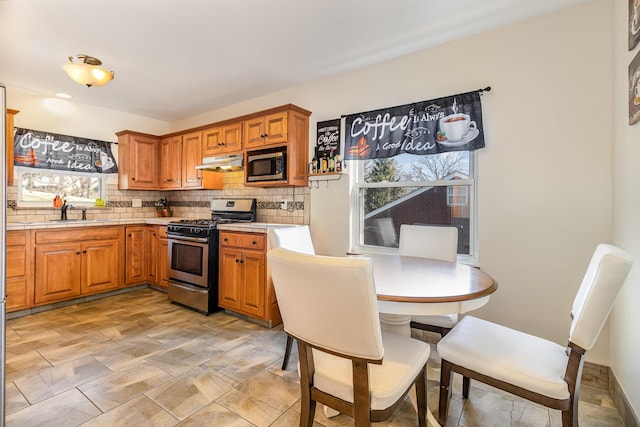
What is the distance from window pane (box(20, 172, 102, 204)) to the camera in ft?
12.1

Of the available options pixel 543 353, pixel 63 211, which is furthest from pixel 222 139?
pixel 543 353

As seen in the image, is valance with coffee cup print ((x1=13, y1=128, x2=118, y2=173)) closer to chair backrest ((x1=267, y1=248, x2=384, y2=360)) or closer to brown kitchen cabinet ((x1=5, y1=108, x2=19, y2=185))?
brown kitchen cabinet ((x1=5, y1=108, x2=19, y2=185))

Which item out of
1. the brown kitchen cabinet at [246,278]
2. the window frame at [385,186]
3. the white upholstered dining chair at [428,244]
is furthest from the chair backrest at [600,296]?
the brown kitchen cabinet at [246,278]

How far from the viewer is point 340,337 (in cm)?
113

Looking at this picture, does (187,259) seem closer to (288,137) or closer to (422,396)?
(288,137)

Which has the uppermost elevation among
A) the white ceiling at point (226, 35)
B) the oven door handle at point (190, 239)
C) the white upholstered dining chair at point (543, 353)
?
the white ceiling at point (226, 35)

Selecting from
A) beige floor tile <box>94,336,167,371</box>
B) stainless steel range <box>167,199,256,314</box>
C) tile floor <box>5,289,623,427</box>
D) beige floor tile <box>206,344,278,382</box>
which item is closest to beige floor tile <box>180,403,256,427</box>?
tile floor <box>5,289,623,427</box>

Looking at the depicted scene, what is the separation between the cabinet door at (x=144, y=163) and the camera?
4355 millimetres

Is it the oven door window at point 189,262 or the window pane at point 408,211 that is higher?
the window pane at point 408,211

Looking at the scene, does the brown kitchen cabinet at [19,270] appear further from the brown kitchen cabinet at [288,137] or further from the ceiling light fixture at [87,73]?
the brown kitchen cabinet at [288,137]

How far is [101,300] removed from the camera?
3770mm

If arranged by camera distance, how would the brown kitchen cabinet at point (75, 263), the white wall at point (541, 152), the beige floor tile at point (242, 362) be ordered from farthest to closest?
the brown kitchen cabinet at point (75, 263) → the beige floor tile at point (242, 362) → the white wall at point (541, 152)

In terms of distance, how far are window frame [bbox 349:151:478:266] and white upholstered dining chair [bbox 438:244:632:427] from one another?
99cm

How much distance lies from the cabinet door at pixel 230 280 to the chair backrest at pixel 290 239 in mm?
861
